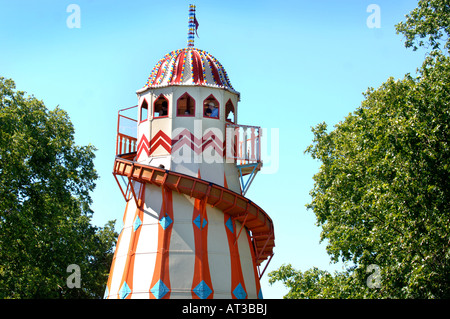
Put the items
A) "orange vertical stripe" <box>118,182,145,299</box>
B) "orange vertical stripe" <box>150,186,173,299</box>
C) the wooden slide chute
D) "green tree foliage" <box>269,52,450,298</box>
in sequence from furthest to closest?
the wooden slide chute, "orange vertical stripe" <box>118,182,145,299</box>, "orange vertical stripe" <box>150,186,173,299</box>, "green tree foliage" <box>269,52,450,298</box>

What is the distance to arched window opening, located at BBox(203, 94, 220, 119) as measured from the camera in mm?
44719

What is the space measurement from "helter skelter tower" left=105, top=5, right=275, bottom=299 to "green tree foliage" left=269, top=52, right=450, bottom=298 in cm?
531

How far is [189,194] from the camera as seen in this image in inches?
1638

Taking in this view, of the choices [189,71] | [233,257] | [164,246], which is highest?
[189,71]

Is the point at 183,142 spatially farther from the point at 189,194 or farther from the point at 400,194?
the point at 400,194

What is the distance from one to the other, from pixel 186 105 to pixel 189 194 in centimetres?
629

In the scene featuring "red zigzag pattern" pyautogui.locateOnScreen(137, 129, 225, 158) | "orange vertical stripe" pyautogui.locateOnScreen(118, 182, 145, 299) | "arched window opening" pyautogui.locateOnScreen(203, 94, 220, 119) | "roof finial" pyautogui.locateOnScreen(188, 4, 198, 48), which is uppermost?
"roof finial" pyautogui.locateOnScreen(188, 4, 198, 48)

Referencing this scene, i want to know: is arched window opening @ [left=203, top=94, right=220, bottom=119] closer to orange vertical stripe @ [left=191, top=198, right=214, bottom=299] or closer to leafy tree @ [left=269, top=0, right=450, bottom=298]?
orange vertical stripe @ [left=191, top=198, right=214, bottom=299]

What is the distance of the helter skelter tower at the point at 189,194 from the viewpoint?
40406 millimetres

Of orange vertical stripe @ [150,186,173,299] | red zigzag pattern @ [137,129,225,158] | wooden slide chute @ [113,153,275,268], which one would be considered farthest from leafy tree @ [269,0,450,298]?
orange vertical stripe @ [150,186,173,299]

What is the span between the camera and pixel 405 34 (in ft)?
134

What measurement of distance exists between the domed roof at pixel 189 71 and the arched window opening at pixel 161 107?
0.98 metres

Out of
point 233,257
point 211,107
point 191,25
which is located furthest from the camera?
point 191,25

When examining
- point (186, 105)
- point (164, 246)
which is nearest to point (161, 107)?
point (186, 105)
